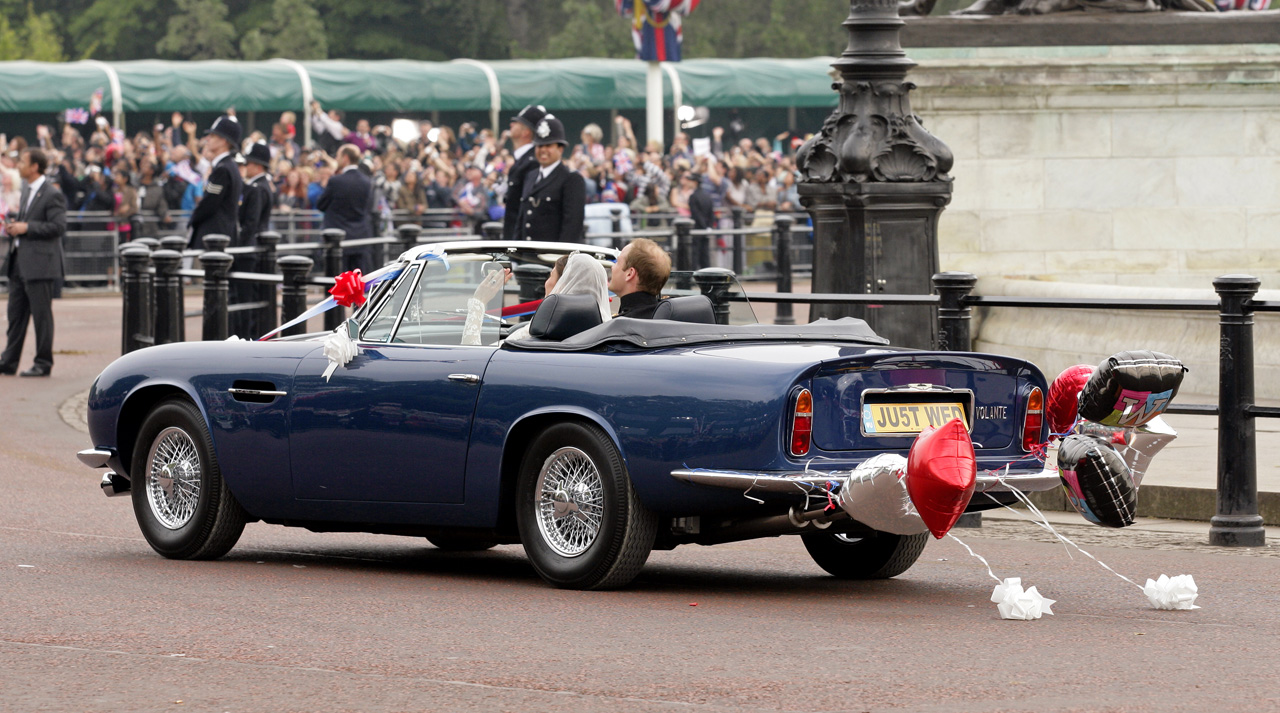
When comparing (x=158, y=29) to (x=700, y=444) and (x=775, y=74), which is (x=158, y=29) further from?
(x=700, y=444)

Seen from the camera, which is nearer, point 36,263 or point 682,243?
point 36,263

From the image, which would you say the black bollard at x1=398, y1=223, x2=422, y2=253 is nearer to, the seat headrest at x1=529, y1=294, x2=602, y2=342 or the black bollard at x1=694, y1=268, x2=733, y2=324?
the black bollard at x1=694, y1=268, x2=733, y2=324

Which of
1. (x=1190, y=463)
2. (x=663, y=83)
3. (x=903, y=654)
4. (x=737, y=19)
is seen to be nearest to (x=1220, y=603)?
(x=903, y=654)

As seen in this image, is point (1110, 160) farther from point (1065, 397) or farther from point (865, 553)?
point (1065, 397)

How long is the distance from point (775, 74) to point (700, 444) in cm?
3888

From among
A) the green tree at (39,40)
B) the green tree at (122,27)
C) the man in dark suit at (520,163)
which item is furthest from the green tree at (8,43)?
the man in dark suit at (520,163)

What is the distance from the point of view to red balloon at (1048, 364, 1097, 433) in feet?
25.2

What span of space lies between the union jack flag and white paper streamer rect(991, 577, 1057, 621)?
34.9 m

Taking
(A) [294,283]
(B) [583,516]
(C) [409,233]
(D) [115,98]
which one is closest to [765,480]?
(B) [583,516]

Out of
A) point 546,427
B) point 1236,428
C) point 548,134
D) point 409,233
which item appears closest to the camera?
point 546,427

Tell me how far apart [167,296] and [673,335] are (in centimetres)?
797

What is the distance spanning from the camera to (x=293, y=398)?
27.8 feet

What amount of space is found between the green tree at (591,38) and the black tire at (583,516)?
7289cm

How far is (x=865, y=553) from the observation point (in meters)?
8.29
